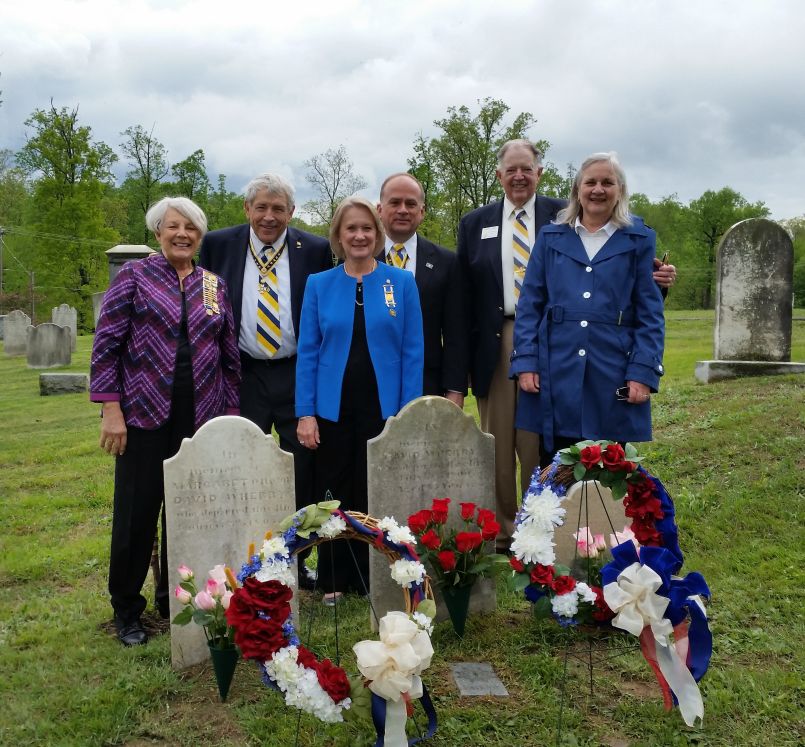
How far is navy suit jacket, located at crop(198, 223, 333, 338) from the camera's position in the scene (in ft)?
15.0

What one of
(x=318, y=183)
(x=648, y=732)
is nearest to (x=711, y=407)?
(x=648, y=732)

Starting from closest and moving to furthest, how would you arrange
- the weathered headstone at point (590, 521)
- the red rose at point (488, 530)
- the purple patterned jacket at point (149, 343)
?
the purple patterned jacket at point (149, 343) → the red rose at point (488, 530) → the weathered headstone at point (590, 521)

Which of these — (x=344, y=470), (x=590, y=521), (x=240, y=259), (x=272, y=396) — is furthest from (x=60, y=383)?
(x=590, y=521)

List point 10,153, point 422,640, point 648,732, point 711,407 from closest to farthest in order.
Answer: point 422,640 < point 648,732 < point 711,407 < point 10,153

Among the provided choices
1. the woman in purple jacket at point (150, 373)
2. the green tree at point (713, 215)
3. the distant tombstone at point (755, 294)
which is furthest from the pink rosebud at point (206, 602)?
the green tree at point (713, 215)

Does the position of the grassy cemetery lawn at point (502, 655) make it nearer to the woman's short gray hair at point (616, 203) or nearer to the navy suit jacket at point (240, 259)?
the navy suit jacket at point (240, 259)

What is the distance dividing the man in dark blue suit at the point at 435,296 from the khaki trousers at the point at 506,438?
0.30m

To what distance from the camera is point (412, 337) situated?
4.32 meters

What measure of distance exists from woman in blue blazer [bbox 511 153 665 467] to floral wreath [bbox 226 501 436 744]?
4.85 feet

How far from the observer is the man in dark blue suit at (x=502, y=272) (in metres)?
4.70

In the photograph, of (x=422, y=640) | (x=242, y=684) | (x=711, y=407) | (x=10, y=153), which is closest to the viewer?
(x=422, y=640)

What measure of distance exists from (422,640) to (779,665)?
204 centimetres

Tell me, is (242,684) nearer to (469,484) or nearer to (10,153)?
(469,484)

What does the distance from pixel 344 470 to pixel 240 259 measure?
149 cm
